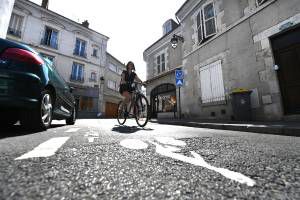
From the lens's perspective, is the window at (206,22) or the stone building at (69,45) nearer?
the window at (206,22)

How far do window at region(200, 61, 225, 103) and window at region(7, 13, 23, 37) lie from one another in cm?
1719

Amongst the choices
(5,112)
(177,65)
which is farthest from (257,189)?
(177,65)

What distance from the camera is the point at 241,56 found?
693 cm

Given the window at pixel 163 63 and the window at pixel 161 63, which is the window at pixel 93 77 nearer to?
the window at pixel 161 63

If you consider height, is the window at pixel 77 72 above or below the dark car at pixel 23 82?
above

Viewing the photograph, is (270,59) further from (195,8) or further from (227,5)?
(195,8)

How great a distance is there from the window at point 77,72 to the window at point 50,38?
280cm

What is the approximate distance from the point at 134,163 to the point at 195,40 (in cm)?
1017

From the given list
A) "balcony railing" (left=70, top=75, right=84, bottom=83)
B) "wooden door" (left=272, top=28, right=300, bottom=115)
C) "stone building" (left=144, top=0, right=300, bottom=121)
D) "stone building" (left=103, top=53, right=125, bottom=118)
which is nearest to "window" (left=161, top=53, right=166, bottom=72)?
"stone building" (left=144, top=0, right=300, bottom=121)

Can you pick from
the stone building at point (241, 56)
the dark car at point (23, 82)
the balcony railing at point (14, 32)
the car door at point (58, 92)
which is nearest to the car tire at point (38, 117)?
the dark car at point (23, 82)

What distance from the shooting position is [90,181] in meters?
0.80

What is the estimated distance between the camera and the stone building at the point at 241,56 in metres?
5.48

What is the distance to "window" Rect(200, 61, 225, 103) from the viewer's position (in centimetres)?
804

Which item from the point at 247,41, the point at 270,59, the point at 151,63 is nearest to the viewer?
the point at 270,59
